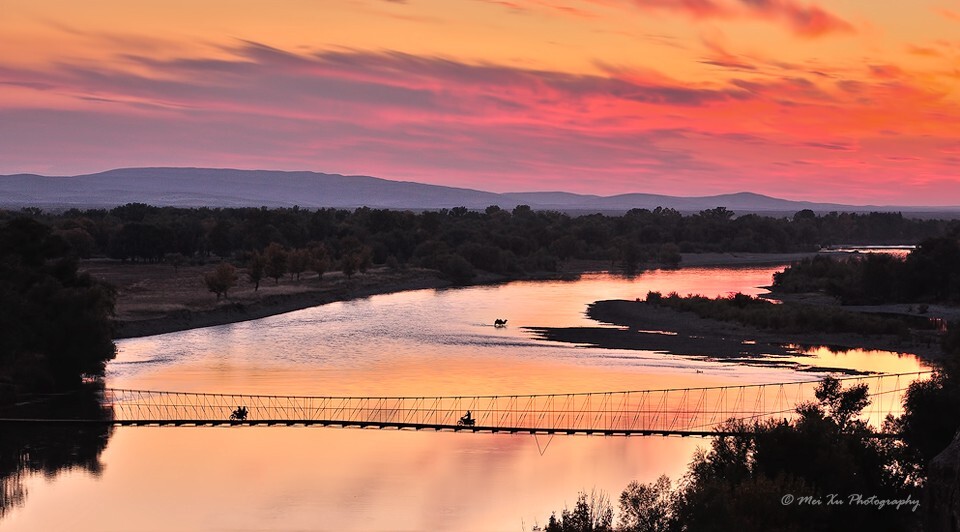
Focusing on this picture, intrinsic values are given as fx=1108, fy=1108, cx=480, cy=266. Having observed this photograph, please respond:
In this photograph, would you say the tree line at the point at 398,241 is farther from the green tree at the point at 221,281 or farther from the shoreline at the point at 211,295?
the green tree at the point at 221,281

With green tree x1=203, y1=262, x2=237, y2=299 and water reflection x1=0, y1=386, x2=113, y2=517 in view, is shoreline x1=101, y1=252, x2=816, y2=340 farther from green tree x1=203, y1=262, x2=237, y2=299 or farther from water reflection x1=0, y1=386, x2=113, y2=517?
water reflection x1=0, y1=386, x2=113, y2=517

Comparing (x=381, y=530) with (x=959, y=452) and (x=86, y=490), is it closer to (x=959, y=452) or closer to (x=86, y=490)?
(x=86, y=490)

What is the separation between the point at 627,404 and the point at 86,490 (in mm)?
20289

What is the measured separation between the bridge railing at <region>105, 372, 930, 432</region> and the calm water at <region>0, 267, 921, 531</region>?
126cm

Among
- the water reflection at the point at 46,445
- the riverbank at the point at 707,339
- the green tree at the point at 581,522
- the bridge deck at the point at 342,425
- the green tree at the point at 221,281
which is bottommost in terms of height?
the water reflection at the point at 46,445

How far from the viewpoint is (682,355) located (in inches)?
2255

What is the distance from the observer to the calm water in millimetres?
29797

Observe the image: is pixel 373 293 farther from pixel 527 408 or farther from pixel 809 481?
pixel 809 481

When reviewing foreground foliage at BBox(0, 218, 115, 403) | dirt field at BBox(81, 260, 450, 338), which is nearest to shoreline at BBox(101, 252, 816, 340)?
dirt field at BBox(81, 260, 450, 338)

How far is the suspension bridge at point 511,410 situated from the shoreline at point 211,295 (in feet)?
64.0

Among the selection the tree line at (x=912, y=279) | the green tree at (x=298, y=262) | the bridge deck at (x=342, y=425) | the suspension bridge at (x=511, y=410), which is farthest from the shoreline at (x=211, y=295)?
the tree line at (x=912, y=279)

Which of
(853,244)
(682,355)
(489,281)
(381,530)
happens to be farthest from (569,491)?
(853,244)

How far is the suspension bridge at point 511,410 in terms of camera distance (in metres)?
38.3

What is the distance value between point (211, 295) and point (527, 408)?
147 feet
